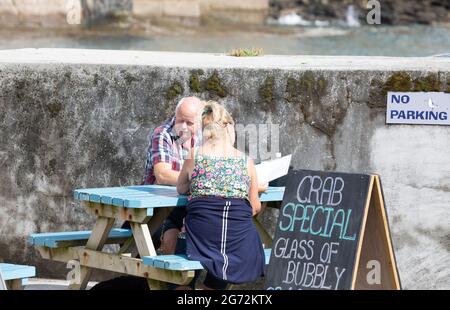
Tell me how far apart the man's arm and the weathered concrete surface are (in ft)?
2.23

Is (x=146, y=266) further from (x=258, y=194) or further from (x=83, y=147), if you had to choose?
(x=83, y=147)

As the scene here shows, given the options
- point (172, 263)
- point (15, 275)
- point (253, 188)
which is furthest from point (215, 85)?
point (15, 275)

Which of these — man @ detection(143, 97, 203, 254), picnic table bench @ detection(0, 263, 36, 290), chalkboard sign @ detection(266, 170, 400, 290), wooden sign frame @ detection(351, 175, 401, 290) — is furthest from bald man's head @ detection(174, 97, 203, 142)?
picnic table bench @ detection(0, 263, 36, 290)

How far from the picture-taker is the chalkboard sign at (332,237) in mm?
6293

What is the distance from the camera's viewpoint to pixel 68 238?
7234 millimetres

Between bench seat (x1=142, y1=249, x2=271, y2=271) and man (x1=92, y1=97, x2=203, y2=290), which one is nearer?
bench seat (x1=142, y1=249, x2=271, y2=271)

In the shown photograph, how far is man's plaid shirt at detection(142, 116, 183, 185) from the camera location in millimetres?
7199

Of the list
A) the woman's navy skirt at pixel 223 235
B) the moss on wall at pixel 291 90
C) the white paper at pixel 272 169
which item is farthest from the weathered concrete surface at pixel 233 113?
the woman's navy skirt at pixel 223 235

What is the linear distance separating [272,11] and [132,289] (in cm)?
3664

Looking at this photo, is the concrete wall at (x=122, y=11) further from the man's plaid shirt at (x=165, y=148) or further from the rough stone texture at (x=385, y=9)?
the man's plaid shirt at (x=165, y=148)

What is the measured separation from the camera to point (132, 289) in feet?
23.7

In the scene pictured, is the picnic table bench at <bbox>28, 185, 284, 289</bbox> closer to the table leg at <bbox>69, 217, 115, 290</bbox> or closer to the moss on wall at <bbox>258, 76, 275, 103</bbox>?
the table leg at <bbox>69, 217, 115, 290</bbox>

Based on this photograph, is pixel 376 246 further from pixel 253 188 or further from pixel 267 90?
pixel 267 90
